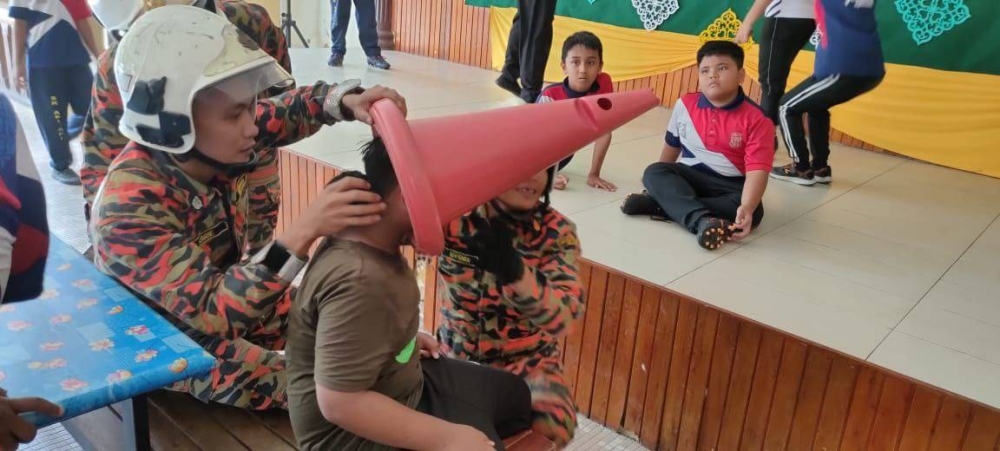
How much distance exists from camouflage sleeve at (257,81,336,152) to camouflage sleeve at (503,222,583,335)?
70 cm

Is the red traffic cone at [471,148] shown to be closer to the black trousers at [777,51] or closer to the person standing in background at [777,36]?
the person standing in background at [777,36]

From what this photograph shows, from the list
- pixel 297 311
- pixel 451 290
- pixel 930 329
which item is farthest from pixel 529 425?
pixel 930 329

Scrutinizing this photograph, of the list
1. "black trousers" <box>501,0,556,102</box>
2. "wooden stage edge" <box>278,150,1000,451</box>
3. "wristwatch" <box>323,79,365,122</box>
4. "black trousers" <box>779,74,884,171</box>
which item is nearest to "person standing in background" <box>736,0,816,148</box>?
"black trousers" <box>779,74,884,171</box>

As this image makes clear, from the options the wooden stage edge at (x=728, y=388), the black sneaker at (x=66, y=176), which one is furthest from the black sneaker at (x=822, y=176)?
the black sneaker at (x=66, y=176)

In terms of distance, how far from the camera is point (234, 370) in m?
1.47

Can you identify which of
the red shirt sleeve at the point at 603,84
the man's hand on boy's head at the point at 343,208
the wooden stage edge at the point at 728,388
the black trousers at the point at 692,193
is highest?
the man's hand on boy's head at the point at 343,208

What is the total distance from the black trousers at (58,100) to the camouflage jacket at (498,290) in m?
3.05

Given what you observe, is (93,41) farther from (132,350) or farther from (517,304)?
(517,304)

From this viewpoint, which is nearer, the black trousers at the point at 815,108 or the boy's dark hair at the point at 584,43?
the boy's dark hair at the point at 584,43

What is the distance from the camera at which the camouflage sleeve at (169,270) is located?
1.20 metres

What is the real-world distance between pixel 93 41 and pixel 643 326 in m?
3.21

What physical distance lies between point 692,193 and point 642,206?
201 millimetres

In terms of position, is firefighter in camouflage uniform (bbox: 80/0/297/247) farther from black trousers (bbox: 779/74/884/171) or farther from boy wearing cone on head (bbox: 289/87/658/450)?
black trousers (bbox: 779/74/884/171)

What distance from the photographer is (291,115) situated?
1.78 metres
